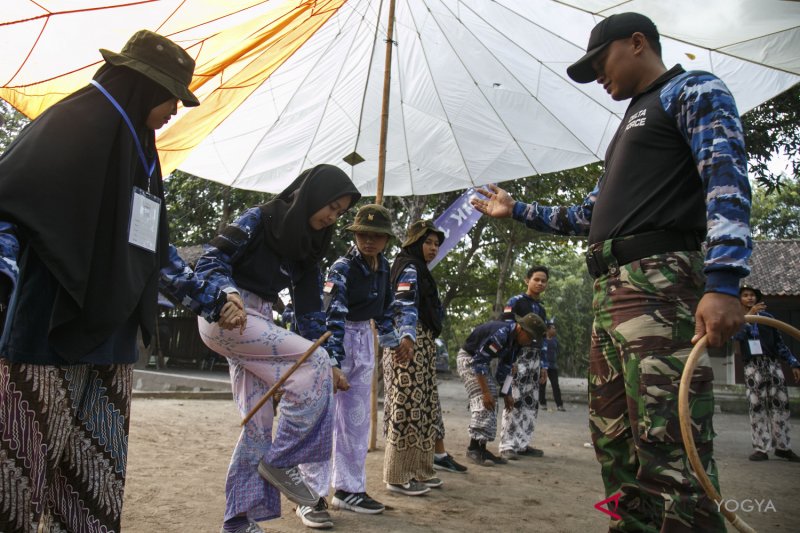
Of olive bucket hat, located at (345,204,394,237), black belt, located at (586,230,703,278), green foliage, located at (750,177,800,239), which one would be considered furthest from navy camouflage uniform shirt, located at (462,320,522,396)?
green foliage, located at (750,177,800,239)

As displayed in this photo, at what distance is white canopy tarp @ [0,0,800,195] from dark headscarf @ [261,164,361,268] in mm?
1867

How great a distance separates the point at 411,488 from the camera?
5020 mm

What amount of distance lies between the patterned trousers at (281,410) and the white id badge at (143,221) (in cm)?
88

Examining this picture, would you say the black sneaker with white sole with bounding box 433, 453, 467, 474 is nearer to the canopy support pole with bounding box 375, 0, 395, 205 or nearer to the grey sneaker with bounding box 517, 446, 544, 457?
the grey sneaker with bounding box 517, 446, 544, 457

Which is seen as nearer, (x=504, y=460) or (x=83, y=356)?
(x=83, y=356)

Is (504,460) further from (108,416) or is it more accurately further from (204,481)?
(108,416)

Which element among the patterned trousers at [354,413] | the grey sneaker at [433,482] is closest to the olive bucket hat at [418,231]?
the patterned trousers at [354,413]

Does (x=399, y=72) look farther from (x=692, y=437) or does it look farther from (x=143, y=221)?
(x=692, y=437)

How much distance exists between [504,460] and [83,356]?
5460 mm

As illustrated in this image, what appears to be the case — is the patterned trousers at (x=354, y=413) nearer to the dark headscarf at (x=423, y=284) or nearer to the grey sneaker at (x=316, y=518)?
the grey sneaker at (x=316, y=518)

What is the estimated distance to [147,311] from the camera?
2.46 metres

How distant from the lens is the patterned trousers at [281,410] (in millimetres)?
3174

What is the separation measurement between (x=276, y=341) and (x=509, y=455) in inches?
187

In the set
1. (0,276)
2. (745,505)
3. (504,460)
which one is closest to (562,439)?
(504,460)
